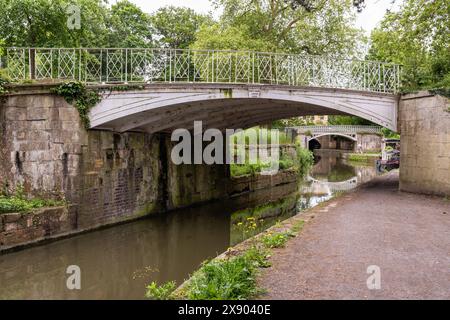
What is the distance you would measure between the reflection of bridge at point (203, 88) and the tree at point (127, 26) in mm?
13067

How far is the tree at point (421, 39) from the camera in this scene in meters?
11.3

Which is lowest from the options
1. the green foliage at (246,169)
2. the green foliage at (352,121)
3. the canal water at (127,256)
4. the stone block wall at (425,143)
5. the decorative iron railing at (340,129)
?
the canal water at (127,256)

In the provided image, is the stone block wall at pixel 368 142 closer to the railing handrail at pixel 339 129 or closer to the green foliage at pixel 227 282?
the railing handrail at pixel 339 129

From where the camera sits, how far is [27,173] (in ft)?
30.9

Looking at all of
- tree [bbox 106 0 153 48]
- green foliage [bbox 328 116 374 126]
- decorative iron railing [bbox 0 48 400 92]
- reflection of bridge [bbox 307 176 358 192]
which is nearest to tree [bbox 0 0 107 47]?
decorative iron railing [bbox 0 48 400 92]

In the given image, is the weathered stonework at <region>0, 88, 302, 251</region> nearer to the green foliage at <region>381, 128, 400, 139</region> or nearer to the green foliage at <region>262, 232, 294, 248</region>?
the green foliage at <region>262, 232, 294, 248</region>

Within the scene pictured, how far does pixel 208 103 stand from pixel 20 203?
18.0 ft

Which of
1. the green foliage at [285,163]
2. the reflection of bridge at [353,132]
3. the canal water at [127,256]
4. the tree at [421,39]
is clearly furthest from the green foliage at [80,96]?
the reflection of bridge at [353,132]

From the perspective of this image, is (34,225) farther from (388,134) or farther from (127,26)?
(388,134)

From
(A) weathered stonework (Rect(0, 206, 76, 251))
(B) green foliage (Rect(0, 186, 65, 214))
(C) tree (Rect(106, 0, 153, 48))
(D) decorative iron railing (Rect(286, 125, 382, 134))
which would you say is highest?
(C) tree (Rect(106, 0, 153, 48))

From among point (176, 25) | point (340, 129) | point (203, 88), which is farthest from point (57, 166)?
point (340, 129)

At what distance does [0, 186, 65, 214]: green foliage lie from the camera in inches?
324

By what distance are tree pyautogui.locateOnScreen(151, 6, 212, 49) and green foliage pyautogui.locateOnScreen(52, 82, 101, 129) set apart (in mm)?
23226
